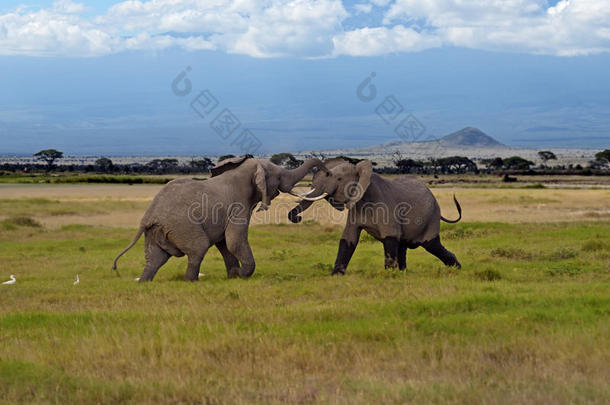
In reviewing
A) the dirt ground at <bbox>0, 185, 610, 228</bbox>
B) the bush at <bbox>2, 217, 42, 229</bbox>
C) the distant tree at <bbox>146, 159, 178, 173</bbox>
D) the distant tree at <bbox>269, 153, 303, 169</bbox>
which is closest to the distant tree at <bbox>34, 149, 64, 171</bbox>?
the distant tree at <bbox>146, 159, 178, 173</bbox>

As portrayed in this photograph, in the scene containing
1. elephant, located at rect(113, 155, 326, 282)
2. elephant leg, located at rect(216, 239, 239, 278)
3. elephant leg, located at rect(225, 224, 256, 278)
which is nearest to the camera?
elephant, located at rect(113, 155, 326, 282)

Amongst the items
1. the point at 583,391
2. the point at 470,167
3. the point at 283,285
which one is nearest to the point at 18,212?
the point at 283,285

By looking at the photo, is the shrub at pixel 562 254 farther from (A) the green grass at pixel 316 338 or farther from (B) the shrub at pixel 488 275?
(B) the shrub at pixel 488 275

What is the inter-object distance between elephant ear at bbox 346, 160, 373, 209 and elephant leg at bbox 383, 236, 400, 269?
100cm

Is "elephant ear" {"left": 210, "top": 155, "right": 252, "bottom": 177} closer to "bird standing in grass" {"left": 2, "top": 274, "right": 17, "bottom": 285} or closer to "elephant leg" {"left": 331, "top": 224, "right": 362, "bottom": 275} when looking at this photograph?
"elephant leg" {"left": 331, "top": 224, "right": 362, "bottom": 275}

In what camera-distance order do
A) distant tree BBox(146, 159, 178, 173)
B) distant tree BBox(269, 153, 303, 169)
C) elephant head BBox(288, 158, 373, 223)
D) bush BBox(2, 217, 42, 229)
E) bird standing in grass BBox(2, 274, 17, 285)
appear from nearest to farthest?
1. elephant head BBox(288, 158, 373, 223)
2. bird standing in grass BBox(2, 274, 17, 285)
3. distant tree BBox(269, 153, 303, 169)
4. bush BBox(2, 217, 42, 229)
5. distant tree BBox(146, 159, 178, 173)

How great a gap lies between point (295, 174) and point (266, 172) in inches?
24.7

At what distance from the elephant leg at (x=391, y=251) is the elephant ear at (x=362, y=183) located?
3.29 ft

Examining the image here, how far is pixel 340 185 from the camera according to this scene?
14.0 meters

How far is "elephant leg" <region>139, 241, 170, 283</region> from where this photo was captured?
44.1ft

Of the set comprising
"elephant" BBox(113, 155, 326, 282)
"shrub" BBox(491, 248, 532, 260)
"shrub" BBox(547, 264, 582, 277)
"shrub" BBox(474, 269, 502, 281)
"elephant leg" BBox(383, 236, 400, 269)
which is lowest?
"shrub" BBox(491, 248, 532, 260)

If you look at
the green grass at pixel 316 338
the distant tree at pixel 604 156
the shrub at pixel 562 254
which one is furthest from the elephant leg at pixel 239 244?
the distant tree at pixel 604 156

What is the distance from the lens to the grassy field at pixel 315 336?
20.9 ft

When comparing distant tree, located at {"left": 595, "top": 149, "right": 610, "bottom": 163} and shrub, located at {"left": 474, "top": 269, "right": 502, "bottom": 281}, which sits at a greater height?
distant tree, located at {"left": 595, "top": 149, "right": 610, "bottom": 163}
